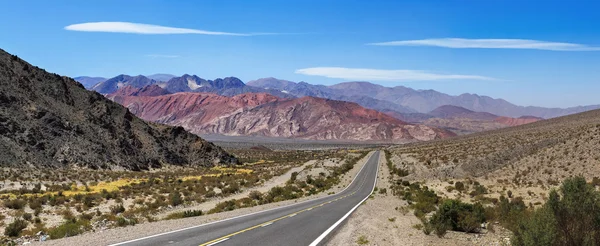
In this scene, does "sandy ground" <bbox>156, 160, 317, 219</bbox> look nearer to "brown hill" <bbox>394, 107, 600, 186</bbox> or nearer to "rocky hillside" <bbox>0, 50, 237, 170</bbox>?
"brown hill" <bbox>394, 107, 600, 186</bbox>

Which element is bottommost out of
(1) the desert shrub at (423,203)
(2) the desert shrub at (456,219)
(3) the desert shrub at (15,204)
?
(1) the desert shrub at (423,203)

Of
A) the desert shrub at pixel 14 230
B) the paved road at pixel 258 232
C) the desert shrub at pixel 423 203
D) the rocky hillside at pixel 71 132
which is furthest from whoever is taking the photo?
the rocky hillside at pixel 71 132

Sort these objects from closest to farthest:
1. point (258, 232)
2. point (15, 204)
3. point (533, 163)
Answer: point (258, 232) → point (15, 204) → point (533, 163)

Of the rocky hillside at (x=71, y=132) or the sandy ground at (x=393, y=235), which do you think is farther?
the rocky hillside at (x=71, y=132)

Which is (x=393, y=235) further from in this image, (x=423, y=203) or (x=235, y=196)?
(x=235, y=196)

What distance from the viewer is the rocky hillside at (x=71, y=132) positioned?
5825 cm

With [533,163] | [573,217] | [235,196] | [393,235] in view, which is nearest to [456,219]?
[393,235]

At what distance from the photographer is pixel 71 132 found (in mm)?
66125

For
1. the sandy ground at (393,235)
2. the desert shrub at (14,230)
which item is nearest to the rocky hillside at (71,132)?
the desert shrub at (14,230)

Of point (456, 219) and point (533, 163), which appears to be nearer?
point (456, 219)

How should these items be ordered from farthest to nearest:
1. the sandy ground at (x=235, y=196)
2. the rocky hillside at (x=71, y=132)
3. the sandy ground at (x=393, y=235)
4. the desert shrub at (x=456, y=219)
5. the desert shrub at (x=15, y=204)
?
the rocky hillside at (x=71, y=132) → the sandy ground at (x=235, y=196) → the desert shrub at (x=15, y=204) → the desert shrub at (x=456, y=219) → the sandy ground at (x=393, y=235)

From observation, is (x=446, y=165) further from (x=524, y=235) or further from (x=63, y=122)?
(x=63, y=122)

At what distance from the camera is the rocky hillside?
5825 centimetres

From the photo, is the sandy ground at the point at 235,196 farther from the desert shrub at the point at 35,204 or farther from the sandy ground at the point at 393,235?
the sandy ground at the point at 393,235
